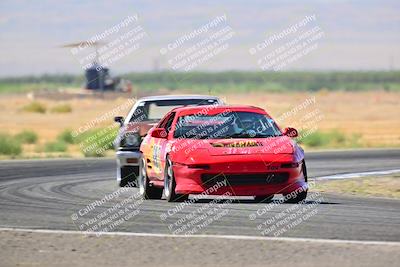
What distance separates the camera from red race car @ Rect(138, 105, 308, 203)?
18.4 meters

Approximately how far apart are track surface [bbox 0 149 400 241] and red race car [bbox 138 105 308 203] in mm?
289

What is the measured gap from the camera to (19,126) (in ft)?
229

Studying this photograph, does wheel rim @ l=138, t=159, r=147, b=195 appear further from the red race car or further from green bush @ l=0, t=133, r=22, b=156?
green bush @ l=0, t=133, r=22, b=156

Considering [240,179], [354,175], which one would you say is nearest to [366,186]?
[354,175]

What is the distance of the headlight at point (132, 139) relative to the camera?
74.7ft

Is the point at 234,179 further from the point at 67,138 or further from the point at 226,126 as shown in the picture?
the point at 67,138

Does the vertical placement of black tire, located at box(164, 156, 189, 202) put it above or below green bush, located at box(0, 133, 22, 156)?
above

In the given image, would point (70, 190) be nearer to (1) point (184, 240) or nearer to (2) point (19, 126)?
(1) point (184, 240)

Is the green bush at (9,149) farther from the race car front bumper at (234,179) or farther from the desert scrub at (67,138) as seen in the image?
Answer: the race car front bumper at (234,179)

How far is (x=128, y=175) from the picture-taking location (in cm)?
2328

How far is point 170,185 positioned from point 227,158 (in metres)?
1.01

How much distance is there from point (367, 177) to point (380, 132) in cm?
3221

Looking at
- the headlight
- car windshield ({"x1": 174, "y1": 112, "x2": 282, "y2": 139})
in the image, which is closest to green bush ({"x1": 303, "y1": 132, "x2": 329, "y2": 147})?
the headlight

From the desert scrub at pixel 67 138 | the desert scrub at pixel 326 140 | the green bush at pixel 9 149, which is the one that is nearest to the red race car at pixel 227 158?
the green bush at pixel 9 149
